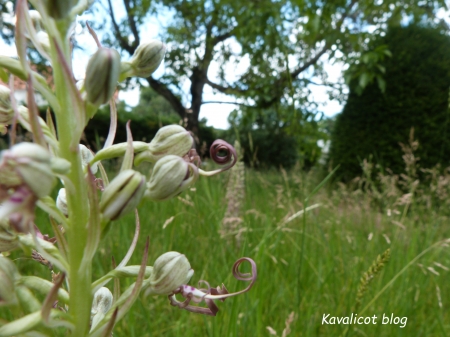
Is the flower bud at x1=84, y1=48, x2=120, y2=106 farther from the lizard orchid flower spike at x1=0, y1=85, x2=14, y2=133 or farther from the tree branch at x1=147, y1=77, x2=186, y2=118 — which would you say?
the tree branch at x1=147, y1=77, x2=186, y2=118

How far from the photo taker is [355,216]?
11.1 feet

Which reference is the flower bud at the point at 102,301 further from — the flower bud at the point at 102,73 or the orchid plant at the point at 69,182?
the flower bud at the point at 102,73

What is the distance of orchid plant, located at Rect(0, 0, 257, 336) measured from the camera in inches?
19.3

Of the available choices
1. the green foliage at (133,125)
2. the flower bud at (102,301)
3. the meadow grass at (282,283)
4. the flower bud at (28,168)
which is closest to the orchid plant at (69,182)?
the flower bud at (28,168)

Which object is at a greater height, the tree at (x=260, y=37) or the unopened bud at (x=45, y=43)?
the tree at (x=260, y=37)

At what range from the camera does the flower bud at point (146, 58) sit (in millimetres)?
692

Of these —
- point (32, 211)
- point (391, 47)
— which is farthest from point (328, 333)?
point (391, 47)

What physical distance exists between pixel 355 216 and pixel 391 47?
12.1ft

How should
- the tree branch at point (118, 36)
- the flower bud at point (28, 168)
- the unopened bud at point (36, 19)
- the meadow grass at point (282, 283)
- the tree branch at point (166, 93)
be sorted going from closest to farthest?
1. the flower bud at point (28, 168)
2. the unopened bud at point (36, 19)
3. the meadow grass at point (282, 283)
4. the tree branch at point (118, 36)
5. the tree branch at point (166, 93)

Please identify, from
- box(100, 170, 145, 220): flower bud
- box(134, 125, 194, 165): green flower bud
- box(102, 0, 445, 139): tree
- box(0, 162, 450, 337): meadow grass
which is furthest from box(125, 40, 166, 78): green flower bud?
box(102, 0, 445, 139): tree

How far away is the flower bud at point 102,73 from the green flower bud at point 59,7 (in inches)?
2.6

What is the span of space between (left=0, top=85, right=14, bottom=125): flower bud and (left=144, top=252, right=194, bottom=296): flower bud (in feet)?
1.02

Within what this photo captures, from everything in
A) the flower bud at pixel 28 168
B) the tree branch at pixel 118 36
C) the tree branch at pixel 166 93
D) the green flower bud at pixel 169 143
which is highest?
the tree branch at pixel 118 36

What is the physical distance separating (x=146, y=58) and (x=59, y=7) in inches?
6.7
